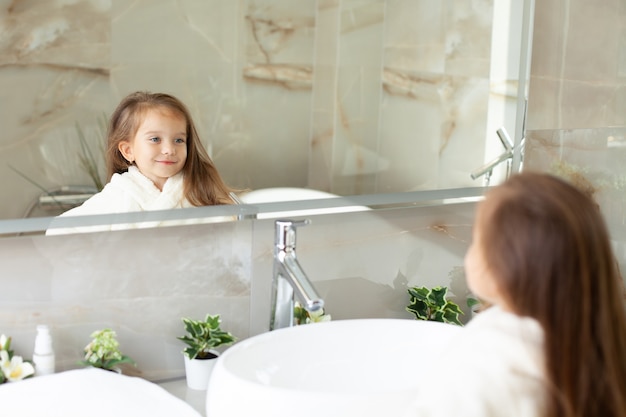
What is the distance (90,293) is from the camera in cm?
154

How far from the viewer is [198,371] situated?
61.6 inches

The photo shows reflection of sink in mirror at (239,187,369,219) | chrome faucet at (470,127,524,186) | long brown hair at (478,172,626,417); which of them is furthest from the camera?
chrome faucet at (470,127,524,186)

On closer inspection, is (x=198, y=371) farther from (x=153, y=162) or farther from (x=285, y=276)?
(x=153, y=162)

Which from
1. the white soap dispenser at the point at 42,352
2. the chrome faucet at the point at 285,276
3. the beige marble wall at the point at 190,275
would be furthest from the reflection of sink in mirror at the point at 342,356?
the white soap dispenser at the point at 42,352

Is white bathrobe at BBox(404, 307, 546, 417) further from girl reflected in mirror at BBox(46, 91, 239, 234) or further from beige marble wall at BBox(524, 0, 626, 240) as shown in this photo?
beige marble wall at BBox(524, 0, 626, 240)

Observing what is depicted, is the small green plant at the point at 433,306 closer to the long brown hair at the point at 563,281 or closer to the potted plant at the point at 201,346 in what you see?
the potted plant at the point at 201,346

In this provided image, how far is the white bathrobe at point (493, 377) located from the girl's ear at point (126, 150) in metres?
0.69

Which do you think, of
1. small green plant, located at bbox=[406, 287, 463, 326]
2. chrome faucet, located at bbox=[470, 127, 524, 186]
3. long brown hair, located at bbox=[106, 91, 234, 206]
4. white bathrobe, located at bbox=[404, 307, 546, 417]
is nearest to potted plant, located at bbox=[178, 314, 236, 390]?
long brown hair, located at bbox=[106, 91, 234, 206]

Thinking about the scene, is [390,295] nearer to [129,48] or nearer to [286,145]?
[286,145]

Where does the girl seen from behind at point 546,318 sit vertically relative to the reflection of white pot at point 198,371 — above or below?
above

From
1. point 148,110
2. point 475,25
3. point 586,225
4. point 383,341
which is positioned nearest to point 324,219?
point 383,341

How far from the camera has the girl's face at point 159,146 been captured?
154 centimetres

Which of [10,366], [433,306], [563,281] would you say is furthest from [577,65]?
[10,366]

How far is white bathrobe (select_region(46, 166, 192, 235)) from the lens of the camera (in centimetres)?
150
